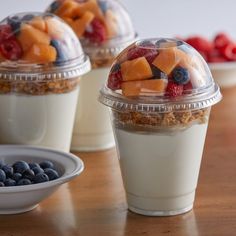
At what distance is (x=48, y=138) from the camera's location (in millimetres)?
1530

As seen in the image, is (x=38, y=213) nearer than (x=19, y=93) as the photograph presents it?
Yes

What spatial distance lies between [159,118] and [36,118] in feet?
1.00

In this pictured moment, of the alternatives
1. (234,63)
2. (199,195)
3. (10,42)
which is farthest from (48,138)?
(234,63)

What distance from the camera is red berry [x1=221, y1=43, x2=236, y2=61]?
2.01 m

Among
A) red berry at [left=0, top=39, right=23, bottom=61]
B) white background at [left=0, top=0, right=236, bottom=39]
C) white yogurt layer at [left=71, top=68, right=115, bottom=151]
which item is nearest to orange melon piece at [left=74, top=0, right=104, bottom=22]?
white yogurt layer at [left=71, top=68, right=115, bottom=151]

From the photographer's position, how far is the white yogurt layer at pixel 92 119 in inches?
63.9

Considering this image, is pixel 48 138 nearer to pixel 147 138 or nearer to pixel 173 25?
pixel 147 138

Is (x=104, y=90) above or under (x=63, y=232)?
above

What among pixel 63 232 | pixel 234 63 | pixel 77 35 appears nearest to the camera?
pixel 63 232

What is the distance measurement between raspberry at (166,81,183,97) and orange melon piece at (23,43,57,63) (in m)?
0.29

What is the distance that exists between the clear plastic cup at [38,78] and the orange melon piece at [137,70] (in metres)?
0.23

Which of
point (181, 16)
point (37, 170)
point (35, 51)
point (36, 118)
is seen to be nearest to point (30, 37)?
point (35, 51)

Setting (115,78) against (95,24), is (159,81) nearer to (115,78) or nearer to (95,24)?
(115,78)

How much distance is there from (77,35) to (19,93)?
0.20m
